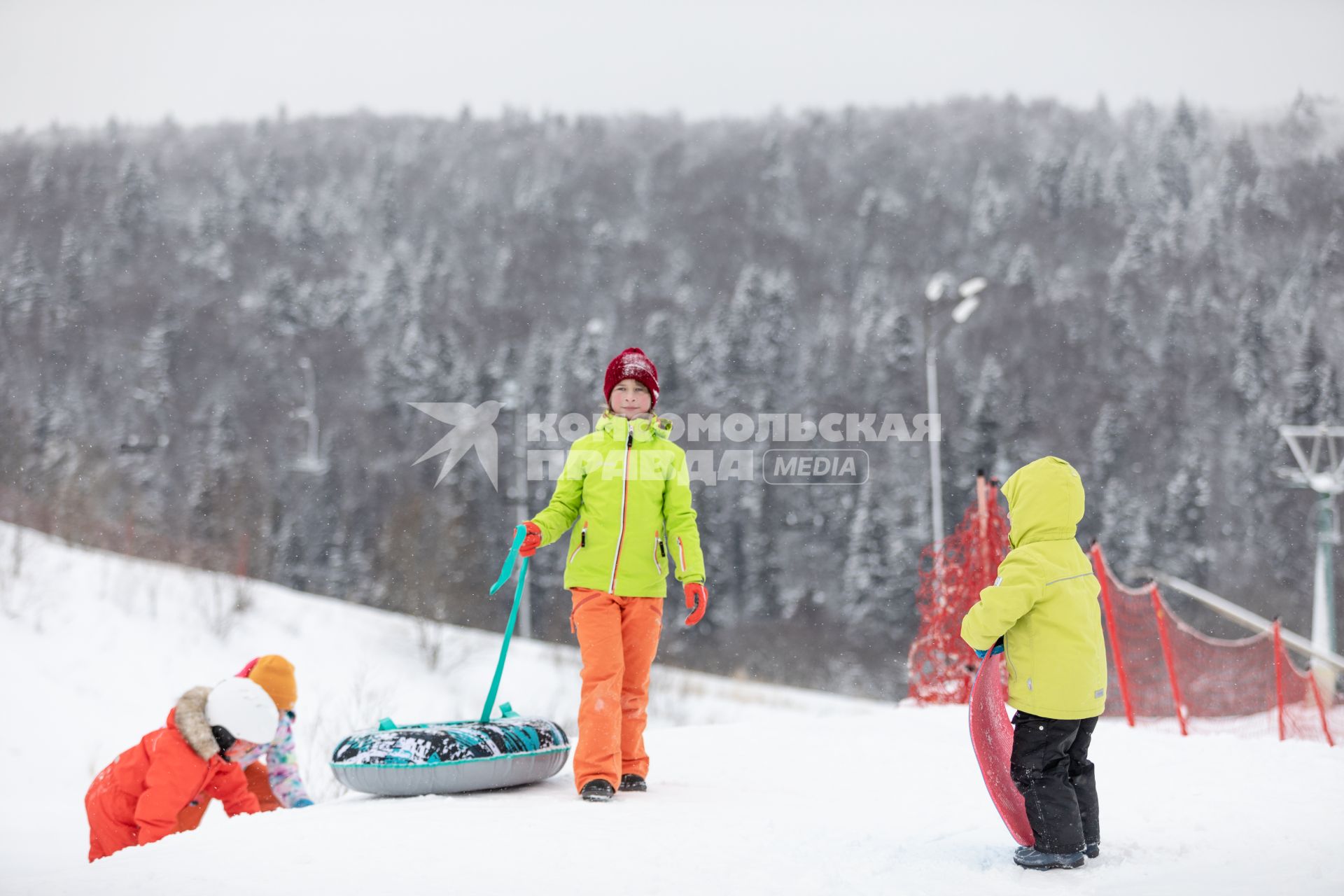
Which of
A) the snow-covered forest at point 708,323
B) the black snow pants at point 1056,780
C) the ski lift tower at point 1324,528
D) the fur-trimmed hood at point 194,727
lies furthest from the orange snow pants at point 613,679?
the ski lift tower at point 1324,528

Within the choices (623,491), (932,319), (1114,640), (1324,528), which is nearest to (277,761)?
(623,491)

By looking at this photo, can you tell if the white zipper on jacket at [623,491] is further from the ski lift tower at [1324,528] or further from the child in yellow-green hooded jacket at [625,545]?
the ski lift tower at [1324,528]

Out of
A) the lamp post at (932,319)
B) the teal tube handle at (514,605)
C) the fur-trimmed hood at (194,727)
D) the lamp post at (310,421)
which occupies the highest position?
the lamp post at (310,421)

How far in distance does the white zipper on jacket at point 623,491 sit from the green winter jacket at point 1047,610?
142 cm

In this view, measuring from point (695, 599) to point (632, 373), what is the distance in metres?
0.93

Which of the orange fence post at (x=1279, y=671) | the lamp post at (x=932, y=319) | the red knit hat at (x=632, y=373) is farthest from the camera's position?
the lamp post at (x=932, y=319)

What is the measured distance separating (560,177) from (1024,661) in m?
115

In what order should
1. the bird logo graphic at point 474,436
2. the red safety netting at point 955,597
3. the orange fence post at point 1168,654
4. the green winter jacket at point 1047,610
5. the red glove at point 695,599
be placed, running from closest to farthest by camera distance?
the green winter jacket at point 1047,610 < the red glove at point 695,599 < the orange fence post at point 1168,654 < the red safety netting at point 955,597 < the bird logo graphic at point 474,436

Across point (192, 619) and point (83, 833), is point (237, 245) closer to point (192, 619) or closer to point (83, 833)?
point (192, 619)

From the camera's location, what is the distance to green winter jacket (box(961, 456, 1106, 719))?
2.85 meters

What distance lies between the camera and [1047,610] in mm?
2938

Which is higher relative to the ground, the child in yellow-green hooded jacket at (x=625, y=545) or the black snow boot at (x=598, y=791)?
the child in yellow-green hooded jacket at (x=625, y=545)

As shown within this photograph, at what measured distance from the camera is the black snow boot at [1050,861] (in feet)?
8.94

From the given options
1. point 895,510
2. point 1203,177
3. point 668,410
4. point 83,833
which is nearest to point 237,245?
point 668,410
